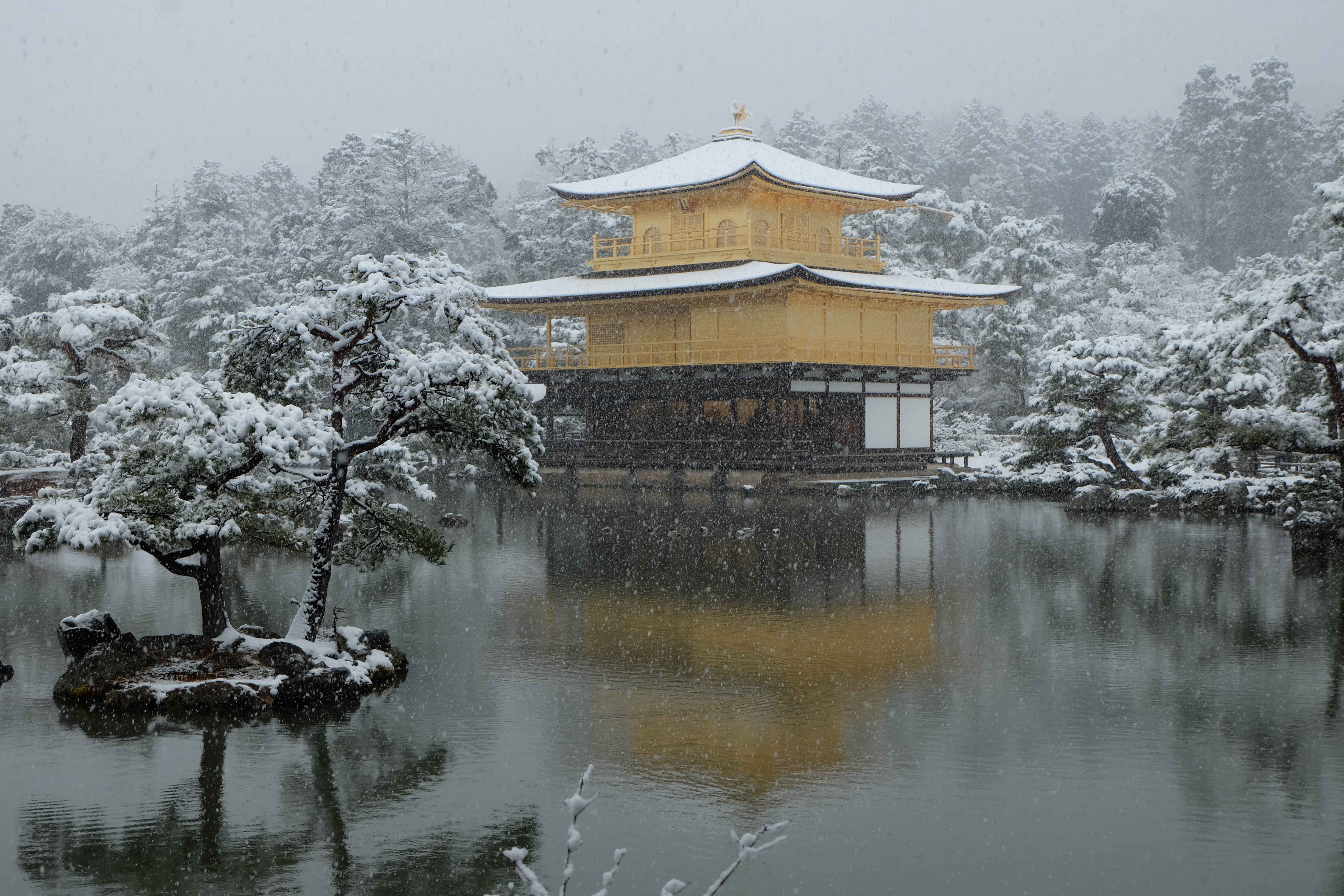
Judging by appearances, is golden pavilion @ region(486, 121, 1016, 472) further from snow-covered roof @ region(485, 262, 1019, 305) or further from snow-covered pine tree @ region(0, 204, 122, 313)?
snow-covered pine tree @ region(0, 204, 122, 313)

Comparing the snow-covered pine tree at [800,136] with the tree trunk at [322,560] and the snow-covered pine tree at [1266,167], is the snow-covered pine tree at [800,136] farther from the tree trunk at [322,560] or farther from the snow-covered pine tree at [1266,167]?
the tree trunk at [322,560]

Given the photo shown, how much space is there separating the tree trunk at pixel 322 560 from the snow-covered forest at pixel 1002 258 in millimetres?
1879

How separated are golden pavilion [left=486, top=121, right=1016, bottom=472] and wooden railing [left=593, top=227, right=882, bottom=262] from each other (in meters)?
0.05

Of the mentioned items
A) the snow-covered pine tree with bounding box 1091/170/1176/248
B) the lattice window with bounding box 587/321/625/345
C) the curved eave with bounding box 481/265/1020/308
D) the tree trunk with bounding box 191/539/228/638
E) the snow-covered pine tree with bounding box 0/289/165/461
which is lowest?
the tree trunk with bounding box 191/539/228/638

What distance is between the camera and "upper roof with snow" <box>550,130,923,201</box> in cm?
3791

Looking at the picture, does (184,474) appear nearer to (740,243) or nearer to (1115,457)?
(1115,457)

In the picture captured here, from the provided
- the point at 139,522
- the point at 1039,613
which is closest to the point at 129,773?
the point at 139,522

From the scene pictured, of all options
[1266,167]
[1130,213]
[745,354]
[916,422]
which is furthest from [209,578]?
[1266,167]

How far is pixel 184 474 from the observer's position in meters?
11.2

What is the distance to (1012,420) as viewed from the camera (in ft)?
158


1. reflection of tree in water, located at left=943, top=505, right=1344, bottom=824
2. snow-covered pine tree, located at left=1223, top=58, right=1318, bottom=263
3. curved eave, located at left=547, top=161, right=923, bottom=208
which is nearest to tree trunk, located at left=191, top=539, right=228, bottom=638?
reflection of tree in water, located at left=943, top=505, right=1344, bottom=824

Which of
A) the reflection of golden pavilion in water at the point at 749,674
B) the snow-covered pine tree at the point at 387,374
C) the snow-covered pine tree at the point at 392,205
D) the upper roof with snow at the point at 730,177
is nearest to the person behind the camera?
the reflection of golden pavilion in water at the point at 749,674

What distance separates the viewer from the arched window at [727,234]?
38.7 meters

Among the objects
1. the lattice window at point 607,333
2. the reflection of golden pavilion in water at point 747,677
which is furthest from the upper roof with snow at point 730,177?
the reflection of golden pavilion in water at point 747,677
